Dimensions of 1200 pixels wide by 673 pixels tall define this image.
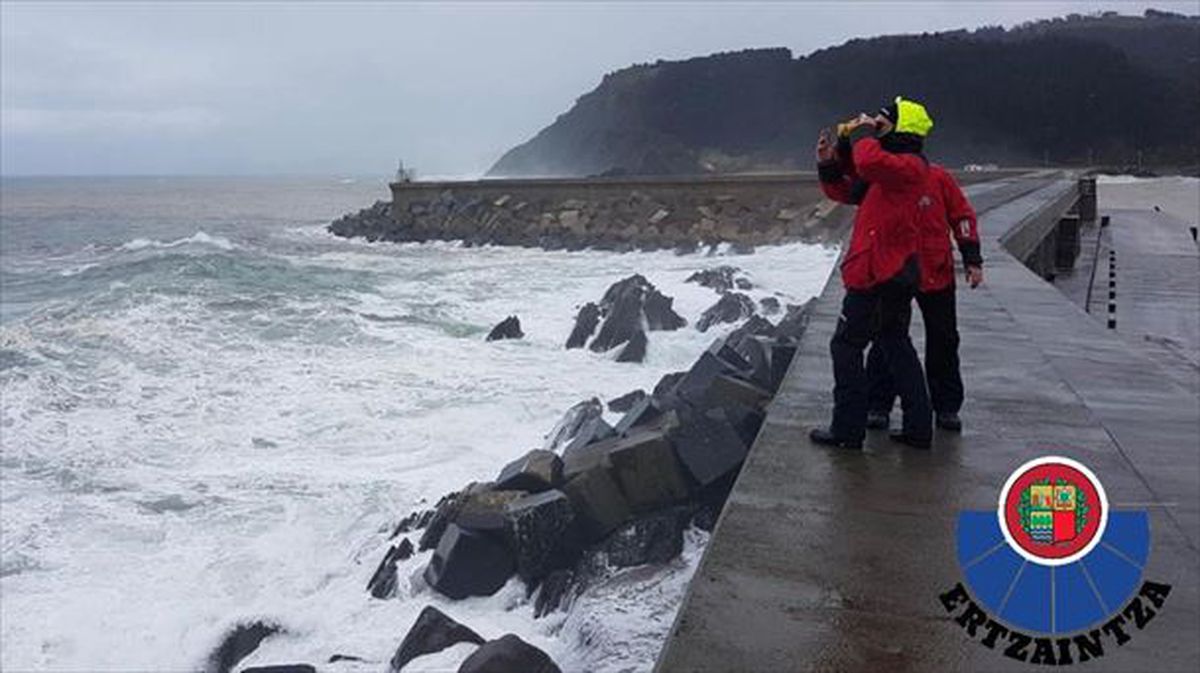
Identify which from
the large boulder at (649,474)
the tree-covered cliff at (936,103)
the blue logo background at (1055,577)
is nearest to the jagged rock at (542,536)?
the large boulder at (649,474)

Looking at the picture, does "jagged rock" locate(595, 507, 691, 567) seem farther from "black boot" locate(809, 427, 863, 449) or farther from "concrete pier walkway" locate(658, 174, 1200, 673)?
"black boot" locate(809, 427, 863, 449)

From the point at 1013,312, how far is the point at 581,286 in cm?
1443

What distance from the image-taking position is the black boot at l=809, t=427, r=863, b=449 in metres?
3.87

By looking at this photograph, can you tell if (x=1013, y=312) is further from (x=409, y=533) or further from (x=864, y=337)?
(x=409, y=533)

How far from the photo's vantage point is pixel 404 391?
11.4m

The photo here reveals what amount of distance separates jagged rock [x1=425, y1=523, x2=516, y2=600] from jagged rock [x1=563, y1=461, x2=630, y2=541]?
1.70 ft

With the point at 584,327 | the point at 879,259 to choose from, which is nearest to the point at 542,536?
the point at 879,259

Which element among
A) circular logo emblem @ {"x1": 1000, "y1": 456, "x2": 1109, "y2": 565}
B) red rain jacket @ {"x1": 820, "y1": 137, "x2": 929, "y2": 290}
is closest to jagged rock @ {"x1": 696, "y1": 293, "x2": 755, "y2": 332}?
red rain jacket @ {"x1": 820, "y1": 137, "x2": 929, "y2": 290}

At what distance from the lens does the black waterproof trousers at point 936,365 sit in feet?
12.9

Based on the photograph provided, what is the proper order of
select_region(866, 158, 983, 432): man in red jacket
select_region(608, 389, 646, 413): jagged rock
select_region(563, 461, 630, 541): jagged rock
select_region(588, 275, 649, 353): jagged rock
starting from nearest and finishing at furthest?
select_region(866, 158, 983, 432): man in red jacket < select_region(563, 461, 630, 541): jagged rock < select_region(608, 389, 646, 413): jagged rock < select_region(588, 275, 649, 353): jagged rock

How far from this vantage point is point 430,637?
205 inches

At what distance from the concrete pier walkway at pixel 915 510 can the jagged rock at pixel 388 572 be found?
293cm

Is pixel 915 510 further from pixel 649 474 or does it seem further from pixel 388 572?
pixel 388 572

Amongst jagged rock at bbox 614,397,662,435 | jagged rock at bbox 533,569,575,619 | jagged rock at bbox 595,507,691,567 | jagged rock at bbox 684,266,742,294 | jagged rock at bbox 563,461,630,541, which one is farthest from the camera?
jagged rock at bbox 684,266,742,294
